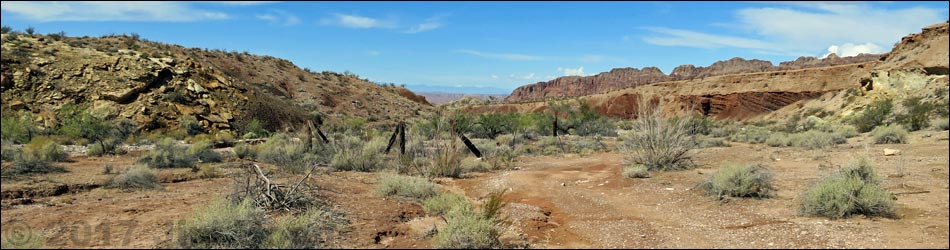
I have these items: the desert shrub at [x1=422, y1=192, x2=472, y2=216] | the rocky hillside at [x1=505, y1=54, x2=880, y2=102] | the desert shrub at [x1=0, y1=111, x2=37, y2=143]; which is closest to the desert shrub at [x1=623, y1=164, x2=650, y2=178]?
the desert shrub at [x1=422, y1=192, x2=472, y2=216]

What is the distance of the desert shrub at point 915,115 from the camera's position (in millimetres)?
21781

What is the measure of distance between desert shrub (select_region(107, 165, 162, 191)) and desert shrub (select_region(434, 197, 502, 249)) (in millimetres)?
7219

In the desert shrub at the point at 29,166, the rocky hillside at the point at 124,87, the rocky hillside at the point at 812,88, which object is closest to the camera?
the desert shrub at the point at 29,166

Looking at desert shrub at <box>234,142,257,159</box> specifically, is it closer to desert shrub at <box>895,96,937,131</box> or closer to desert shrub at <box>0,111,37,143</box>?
desert shrub at <box>0,111,37,143</box>

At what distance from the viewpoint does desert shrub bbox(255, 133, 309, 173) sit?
14.8m

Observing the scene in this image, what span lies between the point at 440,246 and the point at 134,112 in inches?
885

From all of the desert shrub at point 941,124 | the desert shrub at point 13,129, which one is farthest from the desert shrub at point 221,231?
the desert shrub at point 941,124

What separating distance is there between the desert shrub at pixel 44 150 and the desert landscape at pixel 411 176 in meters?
0.06

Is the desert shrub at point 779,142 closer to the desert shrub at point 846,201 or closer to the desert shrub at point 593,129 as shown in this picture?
the desert shrub at point 593,129

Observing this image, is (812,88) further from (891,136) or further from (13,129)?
(13,129)

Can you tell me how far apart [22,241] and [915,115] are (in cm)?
3104

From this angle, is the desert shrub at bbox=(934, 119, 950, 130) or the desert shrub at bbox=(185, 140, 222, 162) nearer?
the desert shrub at bbox=(185, 140, 222, 162)

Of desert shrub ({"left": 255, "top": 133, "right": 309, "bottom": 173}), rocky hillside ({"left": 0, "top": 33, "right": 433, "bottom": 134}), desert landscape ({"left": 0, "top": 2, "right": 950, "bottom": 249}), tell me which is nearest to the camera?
desert landscape ({"left": 0, "top": 2, "right": 950, "bottom": 249})

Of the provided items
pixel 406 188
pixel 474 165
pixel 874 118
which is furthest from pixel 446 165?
pixel 874 118
